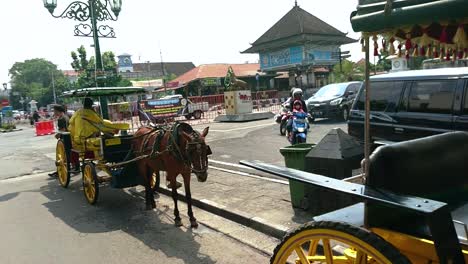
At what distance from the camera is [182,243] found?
5.10 m

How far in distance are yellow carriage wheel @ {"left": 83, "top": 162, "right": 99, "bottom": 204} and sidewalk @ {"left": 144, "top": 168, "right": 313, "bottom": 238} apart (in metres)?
1.33

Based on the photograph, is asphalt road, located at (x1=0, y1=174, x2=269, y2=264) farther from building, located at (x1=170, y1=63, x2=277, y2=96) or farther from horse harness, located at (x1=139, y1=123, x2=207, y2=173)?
building, located at (x1=170, y1=63, x2=277, y2=96)

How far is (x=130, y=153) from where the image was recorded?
7.09m

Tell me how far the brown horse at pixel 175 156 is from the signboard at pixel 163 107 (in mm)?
16065

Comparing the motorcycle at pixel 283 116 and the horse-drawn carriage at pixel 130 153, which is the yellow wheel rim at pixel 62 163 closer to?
the horse-drawn carriage at pixel 130 153

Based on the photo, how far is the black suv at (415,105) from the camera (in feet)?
18.6

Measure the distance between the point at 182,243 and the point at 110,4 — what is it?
8932 mm

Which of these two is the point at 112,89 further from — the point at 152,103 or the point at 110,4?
the point at 152,103

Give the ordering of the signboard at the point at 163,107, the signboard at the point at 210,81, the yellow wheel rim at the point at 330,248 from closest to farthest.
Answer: the yellow wheel rim at the point at 330,248 → the signboard at the point at 163,107 → the signboard at the point at 210,81

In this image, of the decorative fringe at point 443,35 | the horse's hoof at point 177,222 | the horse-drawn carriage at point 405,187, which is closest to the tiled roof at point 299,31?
the horse's hoof at point 177,222

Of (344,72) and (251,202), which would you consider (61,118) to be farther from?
(344,72)

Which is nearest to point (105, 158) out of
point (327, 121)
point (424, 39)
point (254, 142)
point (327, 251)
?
point (327, 251)

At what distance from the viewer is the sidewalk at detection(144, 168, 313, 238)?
17.4 ft

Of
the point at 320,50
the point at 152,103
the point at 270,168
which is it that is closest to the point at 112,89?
the point at 270,168
